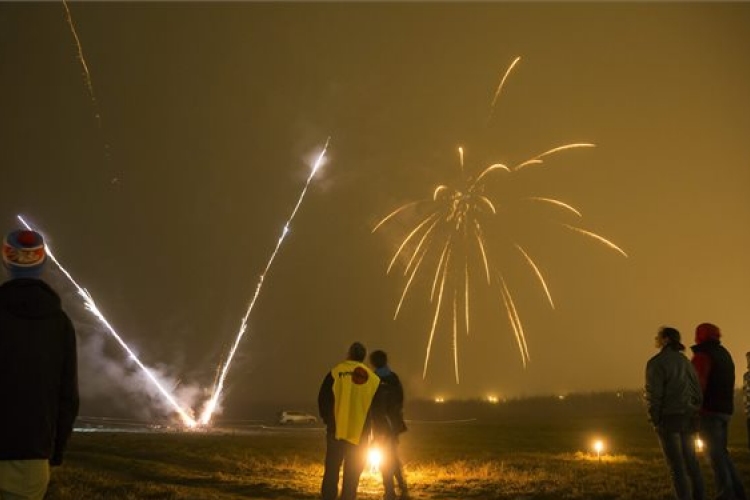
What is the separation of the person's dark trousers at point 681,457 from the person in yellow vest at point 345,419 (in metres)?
4.25

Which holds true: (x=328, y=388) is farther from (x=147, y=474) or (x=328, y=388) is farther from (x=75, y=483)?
(x=147, y=474)

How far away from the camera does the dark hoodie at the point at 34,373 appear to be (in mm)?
4891

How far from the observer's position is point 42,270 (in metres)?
5.34

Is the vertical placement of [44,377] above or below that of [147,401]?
below

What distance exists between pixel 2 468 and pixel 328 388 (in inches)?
219

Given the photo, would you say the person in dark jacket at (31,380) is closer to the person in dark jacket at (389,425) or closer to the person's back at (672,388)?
the person in dark jacket at (389,425)

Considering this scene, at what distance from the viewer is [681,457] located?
10289 millimetres

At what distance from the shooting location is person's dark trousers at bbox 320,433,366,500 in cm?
997

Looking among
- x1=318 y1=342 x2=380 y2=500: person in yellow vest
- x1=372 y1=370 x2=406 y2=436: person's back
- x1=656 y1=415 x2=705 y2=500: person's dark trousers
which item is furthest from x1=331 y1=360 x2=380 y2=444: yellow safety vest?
x1=656 y1=415 x2=705 y2=500: person's dark trousers

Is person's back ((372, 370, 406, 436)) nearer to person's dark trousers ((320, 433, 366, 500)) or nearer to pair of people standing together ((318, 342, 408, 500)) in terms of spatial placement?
pair of people standing together ((318, 342, 408, 500))

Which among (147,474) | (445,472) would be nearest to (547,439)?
(445,472)

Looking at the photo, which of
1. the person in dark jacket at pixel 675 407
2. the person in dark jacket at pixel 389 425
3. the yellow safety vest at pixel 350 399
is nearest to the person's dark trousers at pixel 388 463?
the person in dark jacket at pixel 389 425

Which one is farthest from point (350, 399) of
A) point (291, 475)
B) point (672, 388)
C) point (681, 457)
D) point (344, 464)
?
point (291, 475)

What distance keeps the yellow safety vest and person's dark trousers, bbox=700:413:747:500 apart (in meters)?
4.97
